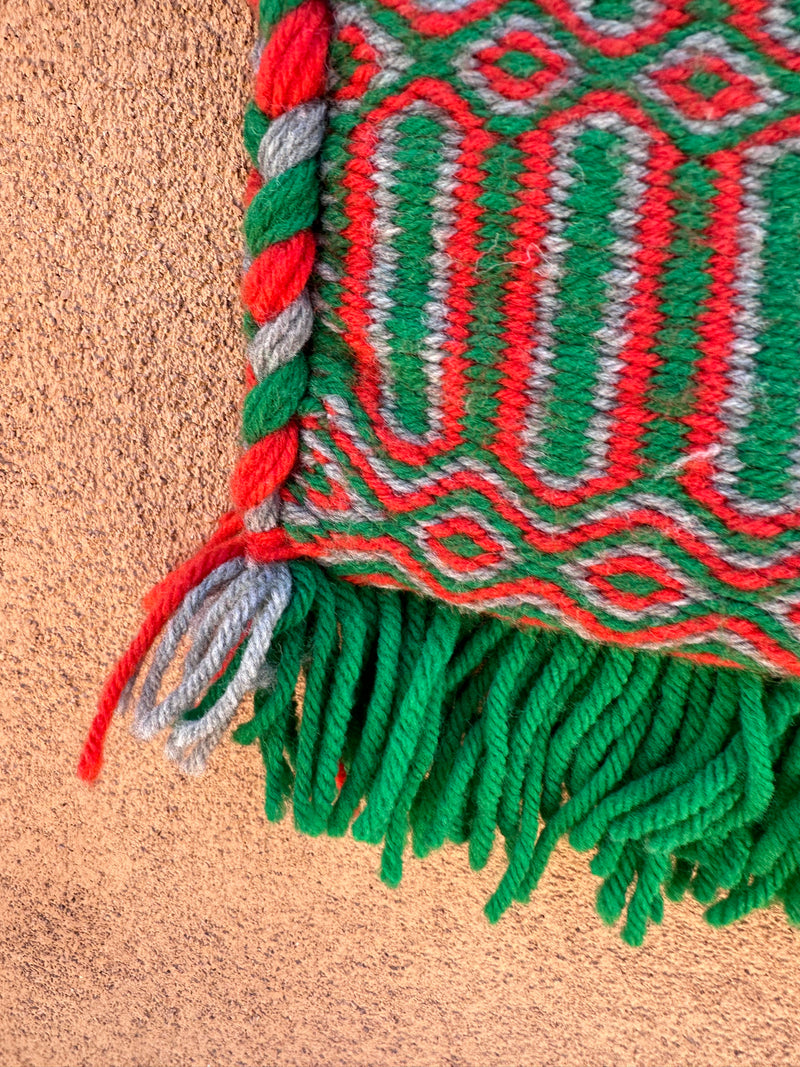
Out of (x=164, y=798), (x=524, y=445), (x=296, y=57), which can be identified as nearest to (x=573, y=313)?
(x=524, y=445)

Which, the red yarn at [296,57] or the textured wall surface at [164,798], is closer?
the red yarn at [296,57]

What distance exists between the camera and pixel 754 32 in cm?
32

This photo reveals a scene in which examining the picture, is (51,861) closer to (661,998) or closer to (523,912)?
(523,912)

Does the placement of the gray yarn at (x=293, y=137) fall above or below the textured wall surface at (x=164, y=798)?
above

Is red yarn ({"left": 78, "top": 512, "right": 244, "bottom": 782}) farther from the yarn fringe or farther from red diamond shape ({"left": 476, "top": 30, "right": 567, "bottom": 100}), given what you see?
red diamond shape ({"left": 476, "top": 30, "right": 567, "bottom": 100})

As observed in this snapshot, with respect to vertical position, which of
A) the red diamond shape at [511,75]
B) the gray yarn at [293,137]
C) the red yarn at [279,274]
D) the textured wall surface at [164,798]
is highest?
the red diamond shape at [511,75]

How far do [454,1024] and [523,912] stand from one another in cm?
12

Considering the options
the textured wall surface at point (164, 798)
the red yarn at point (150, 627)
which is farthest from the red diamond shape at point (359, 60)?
the red yarn at point (150, 627)

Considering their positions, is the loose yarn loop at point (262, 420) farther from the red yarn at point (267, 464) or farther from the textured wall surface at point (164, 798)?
the textured wall surface at point (164, 798)

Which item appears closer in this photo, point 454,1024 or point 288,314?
point 288,314

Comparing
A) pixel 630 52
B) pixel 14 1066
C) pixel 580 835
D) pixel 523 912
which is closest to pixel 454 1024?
pixel 523 912

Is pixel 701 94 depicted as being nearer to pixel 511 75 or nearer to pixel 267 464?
pixel 511 75

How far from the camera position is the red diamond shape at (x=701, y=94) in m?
0.32

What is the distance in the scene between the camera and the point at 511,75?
34 centimetres
